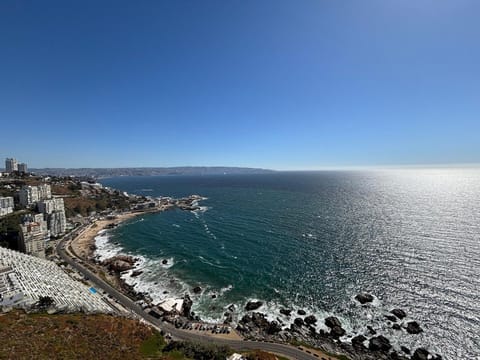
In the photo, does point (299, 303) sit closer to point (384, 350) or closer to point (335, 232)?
point (384, 350)

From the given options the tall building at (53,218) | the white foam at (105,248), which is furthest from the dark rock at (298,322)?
the tall building at (53,218)

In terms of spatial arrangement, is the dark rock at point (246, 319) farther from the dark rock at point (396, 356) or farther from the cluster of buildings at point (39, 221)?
the cluster of buildings at point (39, 221)

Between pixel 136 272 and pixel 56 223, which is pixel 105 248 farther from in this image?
pixel 56 223

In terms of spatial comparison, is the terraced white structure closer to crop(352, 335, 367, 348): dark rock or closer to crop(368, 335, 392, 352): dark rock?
crop(352, 335, 367, 348): dark rock

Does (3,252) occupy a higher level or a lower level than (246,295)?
higher

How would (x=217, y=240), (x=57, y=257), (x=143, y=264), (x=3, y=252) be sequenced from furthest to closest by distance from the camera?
(x=217, y=240) → (x=57, y=257) → (x=143, y=264) → (x=3, y=252)

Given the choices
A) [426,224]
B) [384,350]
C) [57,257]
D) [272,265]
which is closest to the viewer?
[384,350]

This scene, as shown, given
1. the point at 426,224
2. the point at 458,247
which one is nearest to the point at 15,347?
the point at 458,247
